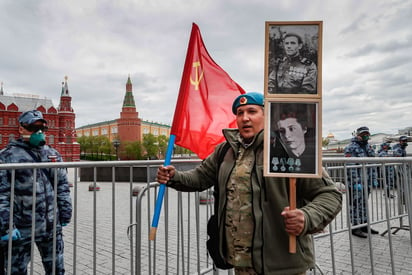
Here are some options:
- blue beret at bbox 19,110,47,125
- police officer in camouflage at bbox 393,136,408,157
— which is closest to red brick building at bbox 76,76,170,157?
police officer in camouflage at bbox 393,136,408,157

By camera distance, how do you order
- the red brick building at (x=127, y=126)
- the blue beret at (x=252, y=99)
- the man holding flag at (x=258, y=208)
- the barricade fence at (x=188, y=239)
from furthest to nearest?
the red brick building at (x=127, y=126) → the barricade fence at (x=188, y=239) → the blue beret at (x=252, y=99) → the man holding flag at (x=258, y=208)

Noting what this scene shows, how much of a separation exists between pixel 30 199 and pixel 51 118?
8035 centimetres

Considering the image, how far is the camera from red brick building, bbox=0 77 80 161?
6781 cm

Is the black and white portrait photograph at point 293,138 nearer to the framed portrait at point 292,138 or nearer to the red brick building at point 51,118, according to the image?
the framed portrait at point 292,138

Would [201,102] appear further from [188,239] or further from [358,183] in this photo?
[358,183]

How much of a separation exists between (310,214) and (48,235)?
115 inches

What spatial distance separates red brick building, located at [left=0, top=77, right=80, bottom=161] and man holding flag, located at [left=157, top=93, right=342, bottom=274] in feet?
248

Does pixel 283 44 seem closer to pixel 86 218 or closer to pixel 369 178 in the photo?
pixel 369 178

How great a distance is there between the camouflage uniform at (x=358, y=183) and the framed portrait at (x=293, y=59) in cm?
299

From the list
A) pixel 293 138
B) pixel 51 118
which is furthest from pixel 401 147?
pixel 51 118

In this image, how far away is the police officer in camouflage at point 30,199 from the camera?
296cm

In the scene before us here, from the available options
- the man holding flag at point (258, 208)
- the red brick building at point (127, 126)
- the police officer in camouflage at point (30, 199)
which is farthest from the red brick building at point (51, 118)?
the man holding flag at point (258, 208)

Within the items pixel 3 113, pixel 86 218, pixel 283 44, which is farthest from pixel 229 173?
pixel 3 113

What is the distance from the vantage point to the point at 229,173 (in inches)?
78.3
